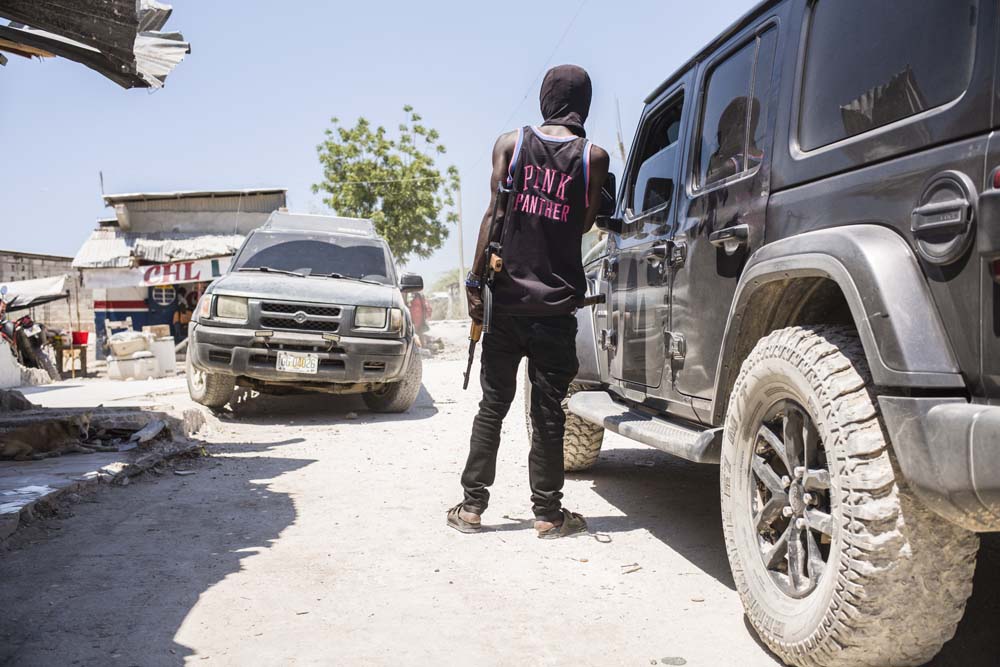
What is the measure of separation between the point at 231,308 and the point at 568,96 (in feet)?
14.9

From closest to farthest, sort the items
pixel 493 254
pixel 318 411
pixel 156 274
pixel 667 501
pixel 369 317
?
pixel 493 254
pixel 667 501
pixel 369 317
pixel 318 411
pixel 156 274

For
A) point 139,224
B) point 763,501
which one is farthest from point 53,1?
point 139,224

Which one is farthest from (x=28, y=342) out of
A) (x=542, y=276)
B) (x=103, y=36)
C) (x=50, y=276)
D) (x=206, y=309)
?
(x=542, y=276)

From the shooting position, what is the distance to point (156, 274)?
68.2 feet

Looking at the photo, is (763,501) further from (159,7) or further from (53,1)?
(159,7)

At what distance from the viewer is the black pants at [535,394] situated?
11.6 ft

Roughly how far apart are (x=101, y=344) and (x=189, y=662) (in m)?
22.6

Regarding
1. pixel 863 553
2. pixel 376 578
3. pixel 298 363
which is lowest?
pixel 376 578

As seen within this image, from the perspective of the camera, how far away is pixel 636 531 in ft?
12.2

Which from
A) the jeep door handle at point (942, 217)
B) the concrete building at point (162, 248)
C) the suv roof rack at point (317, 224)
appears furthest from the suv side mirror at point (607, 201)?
the concrete building at point (162, 248)

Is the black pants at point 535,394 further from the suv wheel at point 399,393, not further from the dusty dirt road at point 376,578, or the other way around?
the suv wheel at point 399,393

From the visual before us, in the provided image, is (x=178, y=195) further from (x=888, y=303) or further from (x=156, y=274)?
(x=888, y=303)

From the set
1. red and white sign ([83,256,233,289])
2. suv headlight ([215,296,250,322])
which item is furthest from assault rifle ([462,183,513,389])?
red and white sign ([83,256,233,289])

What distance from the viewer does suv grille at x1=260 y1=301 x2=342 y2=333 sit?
705 cm
